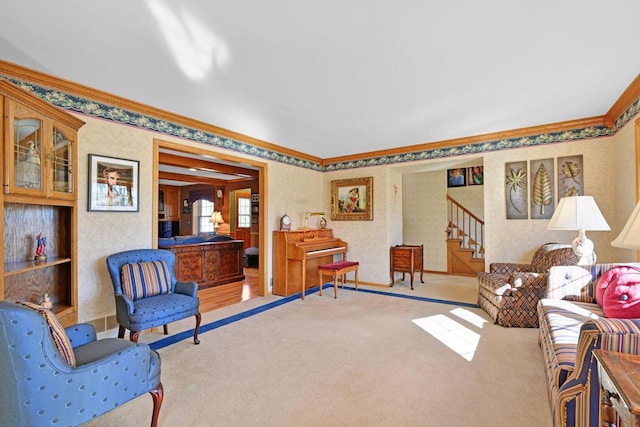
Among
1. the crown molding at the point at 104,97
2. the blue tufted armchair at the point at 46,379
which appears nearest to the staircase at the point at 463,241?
the crown molding at the point at 104,97

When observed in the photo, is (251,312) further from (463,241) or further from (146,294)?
(463,241)

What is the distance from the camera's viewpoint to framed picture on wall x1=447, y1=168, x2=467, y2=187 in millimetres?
7426

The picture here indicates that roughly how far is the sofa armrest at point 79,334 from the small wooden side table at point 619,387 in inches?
101

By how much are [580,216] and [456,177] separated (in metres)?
4.90

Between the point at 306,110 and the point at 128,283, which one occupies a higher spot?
the point at 306,110

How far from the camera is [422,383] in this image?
223 centimetres

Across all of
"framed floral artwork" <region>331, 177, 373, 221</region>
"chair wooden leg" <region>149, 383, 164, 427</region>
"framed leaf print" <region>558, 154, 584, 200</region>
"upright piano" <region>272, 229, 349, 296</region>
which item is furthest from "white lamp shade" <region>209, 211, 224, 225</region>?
"framed leaf print" <region>558, 154, 584, 200</region>

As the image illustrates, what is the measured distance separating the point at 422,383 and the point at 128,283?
108 inches

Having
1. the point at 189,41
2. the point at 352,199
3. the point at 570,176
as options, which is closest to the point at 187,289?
the point at 189,41

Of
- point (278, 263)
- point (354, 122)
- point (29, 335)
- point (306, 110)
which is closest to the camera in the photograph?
point (29, 335)

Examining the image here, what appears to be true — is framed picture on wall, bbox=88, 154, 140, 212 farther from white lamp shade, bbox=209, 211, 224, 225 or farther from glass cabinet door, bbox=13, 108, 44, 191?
white lamp shade, bbox=209, 211, 224, 225

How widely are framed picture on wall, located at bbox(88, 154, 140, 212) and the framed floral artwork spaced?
3.65 metres

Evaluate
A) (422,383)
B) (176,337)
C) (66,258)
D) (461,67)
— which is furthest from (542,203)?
(66,258)

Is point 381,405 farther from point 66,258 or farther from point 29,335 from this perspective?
point 66,258
